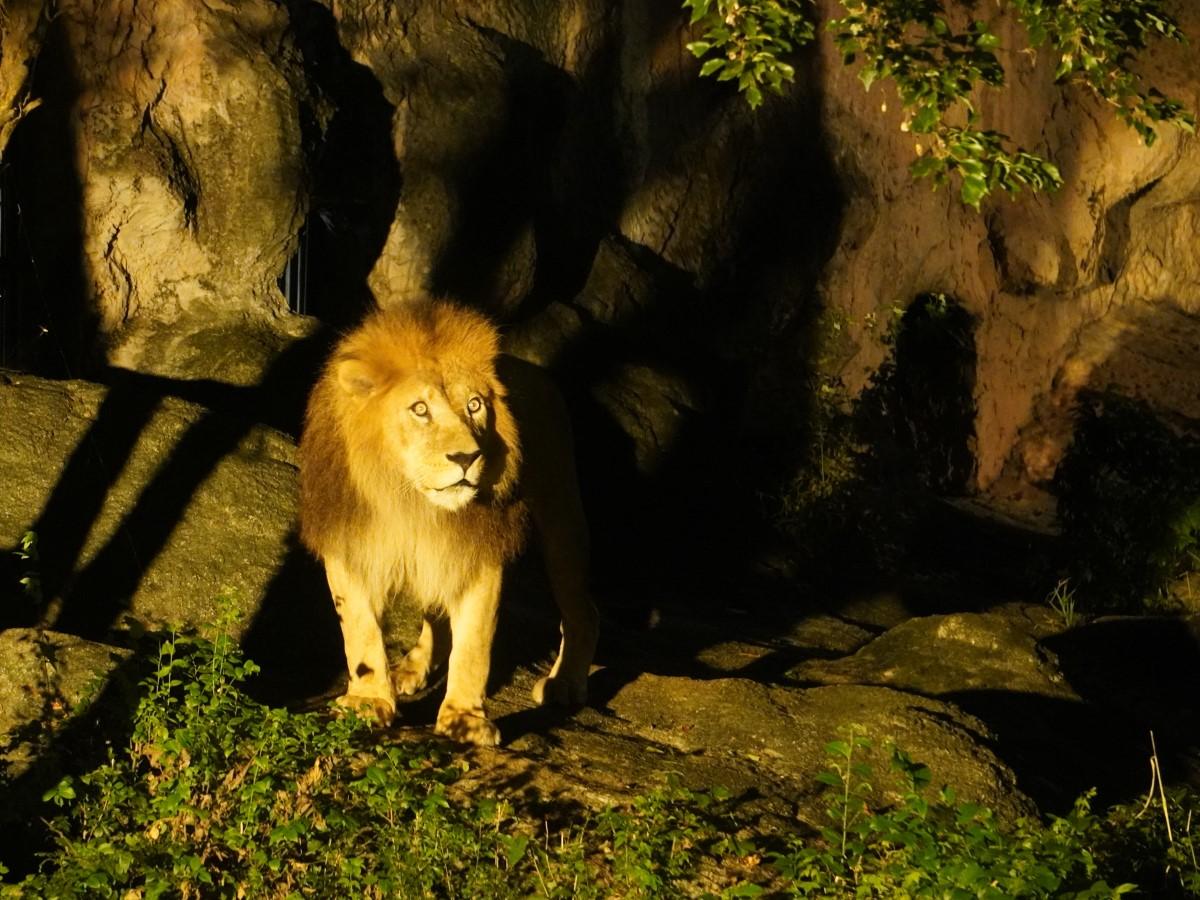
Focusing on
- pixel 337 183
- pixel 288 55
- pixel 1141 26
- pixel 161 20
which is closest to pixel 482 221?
pixel 337 183

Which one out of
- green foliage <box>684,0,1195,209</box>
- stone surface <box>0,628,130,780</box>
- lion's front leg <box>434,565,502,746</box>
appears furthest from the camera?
lion's front leg <box>434,565,502,746</box>

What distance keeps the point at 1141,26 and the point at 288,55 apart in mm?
6349

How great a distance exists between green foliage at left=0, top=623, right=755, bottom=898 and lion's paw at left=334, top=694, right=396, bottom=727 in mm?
314

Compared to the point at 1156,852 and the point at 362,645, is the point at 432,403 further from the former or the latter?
the point at 1156,852

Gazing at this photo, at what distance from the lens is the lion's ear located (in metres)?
5.65

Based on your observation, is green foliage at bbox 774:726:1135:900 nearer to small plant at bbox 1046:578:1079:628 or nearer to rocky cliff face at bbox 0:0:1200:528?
rocky cliff face at bbox 0:0:1200:528

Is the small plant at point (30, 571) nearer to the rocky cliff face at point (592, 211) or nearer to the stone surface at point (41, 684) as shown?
the stone surface at point (41, 684)

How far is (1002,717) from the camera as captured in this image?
304 inches

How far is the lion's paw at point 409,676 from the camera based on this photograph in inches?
250

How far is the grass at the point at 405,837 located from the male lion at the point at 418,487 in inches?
20.1

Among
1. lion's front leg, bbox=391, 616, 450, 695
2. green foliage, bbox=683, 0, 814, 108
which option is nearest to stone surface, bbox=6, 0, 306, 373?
lion's front leg, bbox=391, 616, 450, 695

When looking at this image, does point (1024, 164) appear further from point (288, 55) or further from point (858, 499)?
point (858, 499)

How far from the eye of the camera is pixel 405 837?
4629mm

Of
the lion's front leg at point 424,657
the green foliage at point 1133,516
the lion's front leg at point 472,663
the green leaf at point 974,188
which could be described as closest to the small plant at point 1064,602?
the green foliage at point 1133,516
